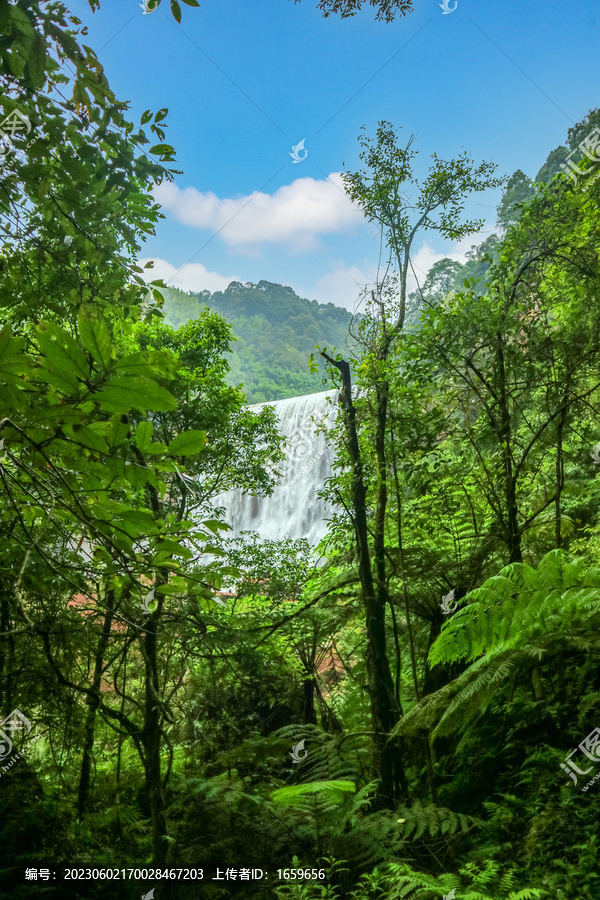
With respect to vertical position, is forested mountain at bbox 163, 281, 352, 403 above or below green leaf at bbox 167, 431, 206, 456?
above

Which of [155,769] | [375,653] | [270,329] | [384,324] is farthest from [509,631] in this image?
[270,329]

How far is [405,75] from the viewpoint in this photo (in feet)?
22.0

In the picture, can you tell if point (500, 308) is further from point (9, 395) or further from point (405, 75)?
point (405, 75)

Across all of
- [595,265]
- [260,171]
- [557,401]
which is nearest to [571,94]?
[260,171]

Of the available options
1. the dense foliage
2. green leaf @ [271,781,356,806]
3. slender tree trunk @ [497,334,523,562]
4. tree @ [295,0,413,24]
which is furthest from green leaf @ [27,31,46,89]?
green leaf @ [271,781,356,806]

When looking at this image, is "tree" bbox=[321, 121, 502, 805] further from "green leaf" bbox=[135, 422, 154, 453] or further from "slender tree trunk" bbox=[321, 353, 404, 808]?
"green leaf" bbox=[135, 422, 154, 453]

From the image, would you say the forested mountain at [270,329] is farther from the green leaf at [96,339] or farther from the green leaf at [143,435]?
the green leaf at [96,339]

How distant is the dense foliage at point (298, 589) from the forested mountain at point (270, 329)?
56.6 feet

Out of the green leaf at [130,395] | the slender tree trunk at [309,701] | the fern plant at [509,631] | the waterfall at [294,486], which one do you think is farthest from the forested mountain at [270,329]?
the green leaf at [130,395]

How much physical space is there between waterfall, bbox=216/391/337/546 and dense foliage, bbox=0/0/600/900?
9022 mm

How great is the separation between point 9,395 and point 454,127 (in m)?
7.68

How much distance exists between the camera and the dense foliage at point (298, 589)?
97cm

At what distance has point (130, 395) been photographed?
0.59 m

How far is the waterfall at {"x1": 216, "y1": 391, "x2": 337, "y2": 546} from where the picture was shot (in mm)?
12805
